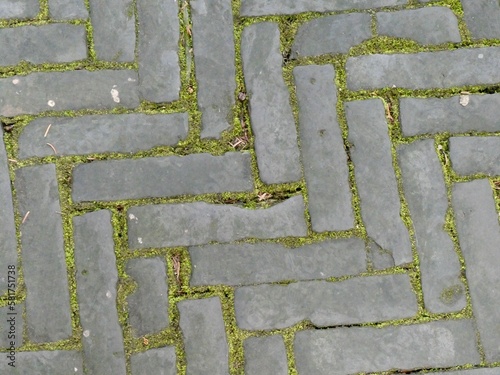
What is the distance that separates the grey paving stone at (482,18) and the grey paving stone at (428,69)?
3.3 inches

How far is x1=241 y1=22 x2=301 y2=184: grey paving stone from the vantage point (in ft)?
9.53

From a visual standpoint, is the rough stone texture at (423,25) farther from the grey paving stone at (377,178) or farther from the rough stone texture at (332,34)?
the grey paving stone at (377,178)

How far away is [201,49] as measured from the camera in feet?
9.66

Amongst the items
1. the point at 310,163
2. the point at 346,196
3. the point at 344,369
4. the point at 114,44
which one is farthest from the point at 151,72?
the point at 344,369

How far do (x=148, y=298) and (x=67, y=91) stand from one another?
3.71ft

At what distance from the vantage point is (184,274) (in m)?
2.87

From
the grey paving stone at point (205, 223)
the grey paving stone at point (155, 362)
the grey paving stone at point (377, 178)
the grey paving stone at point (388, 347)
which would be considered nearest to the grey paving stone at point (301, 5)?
the grey paving stone at point (377, 178)

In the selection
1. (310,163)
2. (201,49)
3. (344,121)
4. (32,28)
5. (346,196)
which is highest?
(32,28)

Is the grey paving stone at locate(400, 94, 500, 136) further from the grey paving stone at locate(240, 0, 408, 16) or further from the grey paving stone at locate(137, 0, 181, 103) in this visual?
the grey paving stone at locate(137, 0, 181, 103)

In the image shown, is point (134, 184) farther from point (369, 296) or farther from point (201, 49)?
point (369, 296)

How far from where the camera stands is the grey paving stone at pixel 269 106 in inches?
114

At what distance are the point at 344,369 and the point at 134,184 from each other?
1403 mm

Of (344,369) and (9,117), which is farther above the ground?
(9,117)

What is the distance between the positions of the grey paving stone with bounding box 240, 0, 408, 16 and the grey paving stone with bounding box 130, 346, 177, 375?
1772 mm
